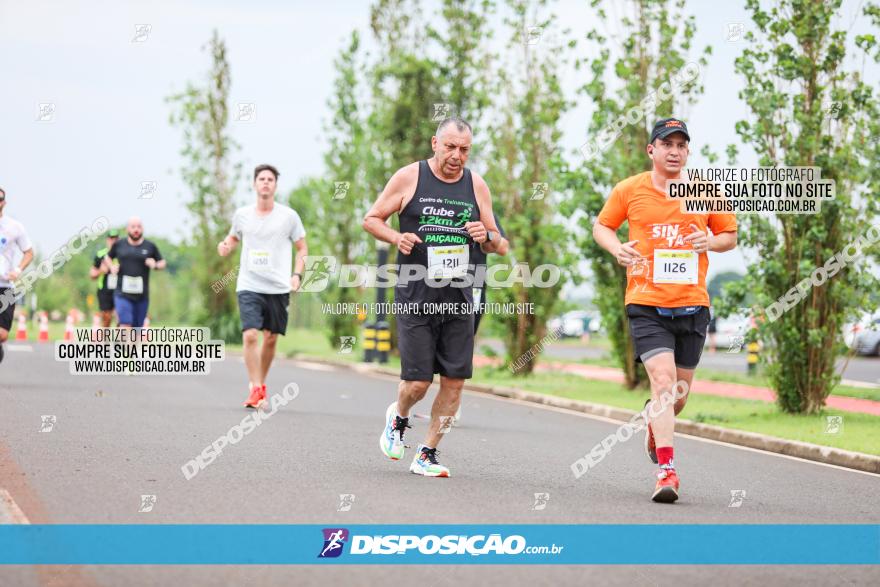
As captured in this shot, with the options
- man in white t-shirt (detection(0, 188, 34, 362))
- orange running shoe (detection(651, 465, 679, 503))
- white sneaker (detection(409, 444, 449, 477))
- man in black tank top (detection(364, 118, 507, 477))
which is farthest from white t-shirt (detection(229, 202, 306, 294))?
orange running shoe (detection(651, 465, 679, 503))

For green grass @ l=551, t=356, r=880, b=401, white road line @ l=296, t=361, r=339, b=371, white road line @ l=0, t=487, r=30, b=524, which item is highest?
white road line @ l=0, t=487, r=30, b=524

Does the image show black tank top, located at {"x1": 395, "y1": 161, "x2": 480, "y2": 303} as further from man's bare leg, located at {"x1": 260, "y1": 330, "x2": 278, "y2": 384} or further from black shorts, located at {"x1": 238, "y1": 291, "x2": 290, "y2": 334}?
man's bare leg, located at {"x1": 260, "y1": 330, "x2": 278, "y2": 384}

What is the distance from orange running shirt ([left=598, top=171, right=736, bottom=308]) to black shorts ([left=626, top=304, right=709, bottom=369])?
82mm

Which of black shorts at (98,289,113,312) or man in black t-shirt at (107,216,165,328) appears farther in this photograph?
black shorts at (98,289,113,312)

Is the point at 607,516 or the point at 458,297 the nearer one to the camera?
the point at 607,516

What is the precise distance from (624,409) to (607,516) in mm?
7497

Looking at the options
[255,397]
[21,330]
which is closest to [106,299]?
[255,397]

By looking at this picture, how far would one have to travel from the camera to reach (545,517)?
6.64 meters

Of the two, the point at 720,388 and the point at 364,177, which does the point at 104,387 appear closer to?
the point at 720,388

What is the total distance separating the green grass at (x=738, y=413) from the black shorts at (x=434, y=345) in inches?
159

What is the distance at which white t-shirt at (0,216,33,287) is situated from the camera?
12672 mm

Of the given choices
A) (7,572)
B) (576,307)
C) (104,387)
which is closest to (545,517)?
(7,572)

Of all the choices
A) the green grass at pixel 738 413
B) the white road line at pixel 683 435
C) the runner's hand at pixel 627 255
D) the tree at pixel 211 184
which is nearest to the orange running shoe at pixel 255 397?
the white road line at pixel 683 435

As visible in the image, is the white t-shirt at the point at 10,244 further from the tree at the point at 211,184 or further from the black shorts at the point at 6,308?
the tree at the point at 211,184
